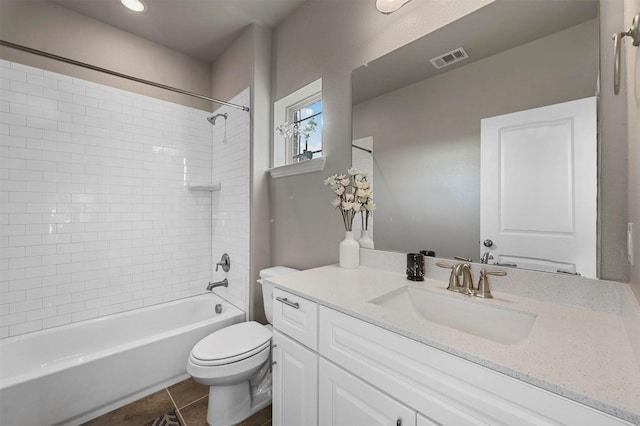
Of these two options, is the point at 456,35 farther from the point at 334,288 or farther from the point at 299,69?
the point at 334,288

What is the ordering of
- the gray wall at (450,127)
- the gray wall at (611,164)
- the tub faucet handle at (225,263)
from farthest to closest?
the tub faucet handle at (225,263) → the gray wall at (450,127) → the gray wall at (611,164)

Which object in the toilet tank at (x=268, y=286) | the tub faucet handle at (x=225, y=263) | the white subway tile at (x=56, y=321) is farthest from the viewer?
the tub faucet handle at (x=225, y=263)

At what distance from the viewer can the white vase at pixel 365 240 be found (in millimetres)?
1582

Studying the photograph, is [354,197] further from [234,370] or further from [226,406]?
[226,406]

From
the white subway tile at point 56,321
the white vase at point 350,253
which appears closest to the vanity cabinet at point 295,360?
the white vase at point 350,253

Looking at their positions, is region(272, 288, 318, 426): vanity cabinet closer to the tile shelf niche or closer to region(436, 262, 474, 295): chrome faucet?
region(436, 262, 474, 295): chrome faucet

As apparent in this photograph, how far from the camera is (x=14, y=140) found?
6.13 feet

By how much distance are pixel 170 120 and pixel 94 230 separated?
1.19m

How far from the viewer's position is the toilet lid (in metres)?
1.48

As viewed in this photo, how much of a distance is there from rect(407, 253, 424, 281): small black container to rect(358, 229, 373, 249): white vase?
32 cm

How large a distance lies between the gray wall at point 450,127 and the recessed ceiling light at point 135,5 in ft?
6.12

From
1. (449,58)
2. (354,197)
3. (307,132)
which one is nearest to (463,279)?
(354,197)

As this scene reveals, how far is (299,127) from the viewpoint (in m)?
2.15

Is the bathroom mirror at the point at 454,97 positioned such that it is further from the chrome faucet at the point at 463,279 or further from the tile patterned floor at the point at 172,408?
A: the tile patterned floor at the point at 172,408
